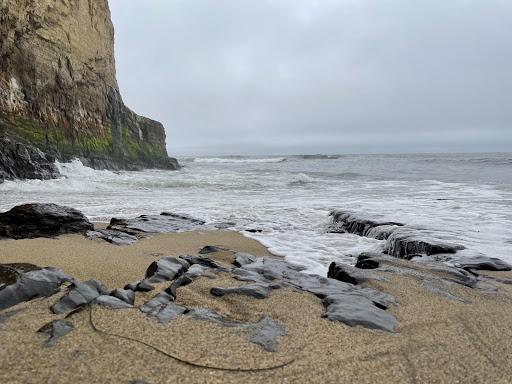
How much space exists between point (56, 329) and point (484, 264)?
413cm

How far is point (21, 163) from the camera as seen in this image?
1454 cm

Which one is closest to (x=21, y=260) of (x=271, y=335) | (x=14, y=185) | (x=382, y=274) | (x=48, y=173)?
(x=271, y=335)

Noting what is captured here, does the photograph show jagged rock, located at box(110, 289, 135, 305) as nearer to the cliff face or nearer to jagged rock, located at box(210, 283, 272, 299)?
jagged rock, located at box(210, 283, 272, 299)

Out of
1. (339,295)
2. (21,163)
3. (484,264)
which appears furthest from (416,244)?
(21,163)

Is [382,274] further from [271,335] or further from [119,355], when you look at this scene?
[119,355]

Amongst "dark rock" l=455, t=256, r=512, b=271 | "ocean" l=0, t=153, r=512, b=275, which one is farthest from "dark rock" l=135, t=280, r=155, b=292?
"dark rock" l=455, t=256, r=512, b=271

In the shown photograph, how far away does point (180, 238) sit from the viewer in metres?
5.96

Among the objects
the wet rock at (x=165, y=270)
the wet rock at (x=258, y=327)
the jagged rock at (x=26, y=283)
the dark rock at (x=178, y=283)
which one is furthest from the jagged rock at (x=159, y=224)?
the wet rock at (x=258, y=327)

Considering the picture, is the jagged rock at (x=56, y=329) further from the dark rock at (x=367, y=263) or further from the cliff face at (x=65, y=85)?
the cliff face at (x=65, y=85)

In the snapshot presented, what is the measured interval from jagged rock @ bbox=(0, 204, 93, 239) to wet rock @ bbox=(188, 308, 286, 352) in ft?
13.0

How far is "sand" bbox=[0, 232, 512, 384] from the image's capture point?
5.66 ft

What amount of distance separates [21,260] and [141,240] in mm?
1955

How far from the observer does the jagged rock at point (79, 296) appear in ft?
7.51

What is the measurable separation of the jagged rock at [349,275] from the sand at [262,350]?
18.6 inches
